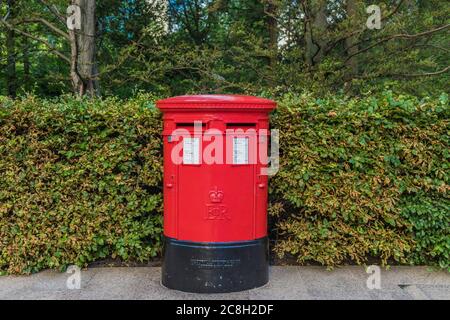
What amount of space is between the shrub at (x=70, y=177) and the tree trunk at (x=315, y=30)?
3912 millimetres

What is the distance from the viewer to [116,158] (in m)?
4.23

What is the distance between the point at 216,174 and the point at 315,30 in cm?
450

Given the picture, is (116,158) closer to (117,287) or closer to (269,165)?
(117,287)

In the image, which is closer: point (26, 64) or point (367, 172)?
point (367, 172)

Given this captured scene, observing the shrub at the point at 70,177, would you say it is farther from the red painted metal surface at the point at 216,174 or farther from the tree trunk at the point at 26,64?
the tree trunk at the point at 26,64

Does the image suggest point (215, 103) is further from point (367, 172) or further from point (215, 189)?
point (367, 172)

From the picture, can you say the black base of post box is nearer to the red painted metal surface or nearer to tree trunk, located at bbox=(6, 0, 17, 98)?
the red painted metal surface

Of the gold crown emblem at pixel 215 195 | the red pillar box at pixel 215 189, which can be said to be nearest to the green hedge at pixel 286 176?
the red pillar box at pixel 215 189

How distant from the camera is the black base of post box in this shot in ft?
12.1

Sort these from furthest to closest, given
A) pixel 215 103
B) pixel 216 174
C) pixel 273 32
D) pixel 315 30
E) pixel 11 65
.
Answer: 1. pixel 11 65
2. pixel 273 32
3. pixel 315 30
4. pixel 216 174
5. pixel 215 103

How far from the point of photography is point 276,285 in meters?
3.96

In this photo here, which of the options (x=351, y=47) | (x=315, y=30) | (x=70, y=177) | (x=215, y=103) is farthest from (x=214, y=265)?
(x=351, y=47)

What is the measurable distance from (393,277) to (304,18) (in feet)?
15.0
